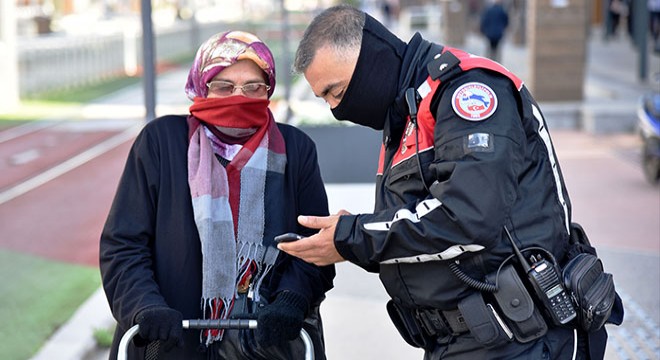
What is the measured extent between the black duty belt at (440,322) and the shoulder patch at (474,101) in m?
0.53

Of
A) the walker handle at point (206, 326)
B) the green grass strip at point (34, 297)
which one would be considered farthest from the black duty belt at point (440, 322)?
the green grass strip at point (34, 297)

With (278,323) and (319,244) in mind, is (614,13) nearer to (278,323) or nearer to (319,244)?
(278,323)

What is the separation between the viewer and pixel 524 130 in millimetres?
2680

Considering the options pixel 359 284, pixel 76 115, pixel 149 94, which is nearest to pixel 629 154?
pixel 359 284

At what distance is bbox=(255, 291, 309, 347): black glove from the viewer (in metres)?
3.02

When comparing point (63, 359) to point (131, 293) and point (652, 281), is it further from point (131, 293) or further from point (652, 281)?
point (652, 281)

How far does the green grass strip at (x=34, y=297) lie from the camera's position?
568 centimetres

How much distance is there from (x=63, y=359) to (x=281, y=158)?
95.7 inches

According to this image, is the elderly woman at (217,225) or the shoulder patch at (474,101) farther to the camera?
the elderly woman at (217,225)

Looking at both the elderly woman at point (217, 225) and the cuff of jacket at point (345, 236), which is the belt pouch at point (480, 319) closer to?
the cuff of jacket at point (345, 236)

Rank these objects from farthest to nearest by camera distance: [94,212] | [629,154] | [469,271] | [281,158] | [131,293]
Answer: [629,154]
[94,212]
[281,158]
[131,293]
[469,271]

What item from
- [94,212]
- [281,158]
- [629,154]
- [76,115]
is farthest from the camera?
[76,115]

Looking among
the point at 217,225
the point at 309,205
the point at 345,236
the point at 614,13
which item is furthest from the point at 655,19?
the point at 345,236

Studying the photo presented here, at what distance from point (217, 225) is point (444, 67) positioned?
91 cm
